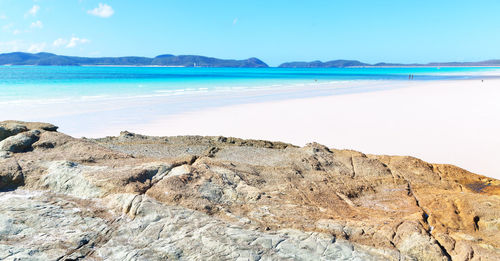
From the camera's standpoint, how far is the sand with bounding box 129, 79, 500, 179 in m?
8.82

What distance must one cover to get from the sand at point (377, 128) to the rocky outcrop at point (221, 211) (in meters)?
4.25

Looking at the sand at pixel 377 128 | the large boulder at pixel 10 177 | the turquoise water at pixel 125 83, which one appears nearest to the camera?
the large boulder at pixel 10 177

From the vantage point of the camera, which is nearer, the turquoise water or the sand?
the sand

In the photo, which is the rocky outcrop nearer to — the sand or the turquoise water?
the sand

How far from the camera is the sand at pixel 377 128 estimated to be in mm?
8820

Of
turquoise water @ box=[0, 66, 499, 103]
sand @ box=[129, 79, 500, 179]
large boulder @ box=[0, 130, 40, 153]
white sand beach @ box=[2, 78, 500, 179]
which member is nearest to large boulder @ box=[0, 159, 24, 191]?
large boulder @ box=[0, 130, 40, 153]

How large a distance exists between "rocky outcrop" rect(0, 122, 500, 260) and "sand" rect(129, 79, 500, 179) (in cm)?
425

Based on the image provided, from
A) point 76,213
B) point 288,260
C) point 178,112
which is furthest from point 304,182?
point 178,112

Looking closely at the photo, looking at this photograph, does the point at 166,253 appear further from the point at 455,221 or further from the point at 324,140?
the point at 324,140

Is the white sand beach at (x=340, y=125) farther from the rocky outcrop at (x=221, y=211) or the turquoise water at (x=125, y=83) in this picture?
the turquoise water at (x=125, y=83)

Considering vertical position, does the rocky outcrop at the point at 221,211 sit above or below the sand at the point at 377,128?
above

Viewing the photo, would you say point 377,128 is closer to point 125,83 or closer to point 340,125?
point 340,125

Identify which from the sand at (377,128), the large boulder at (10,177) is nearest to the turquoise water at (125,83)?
the sand at (377,128)

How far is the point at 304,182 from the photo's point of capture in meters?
4.27
